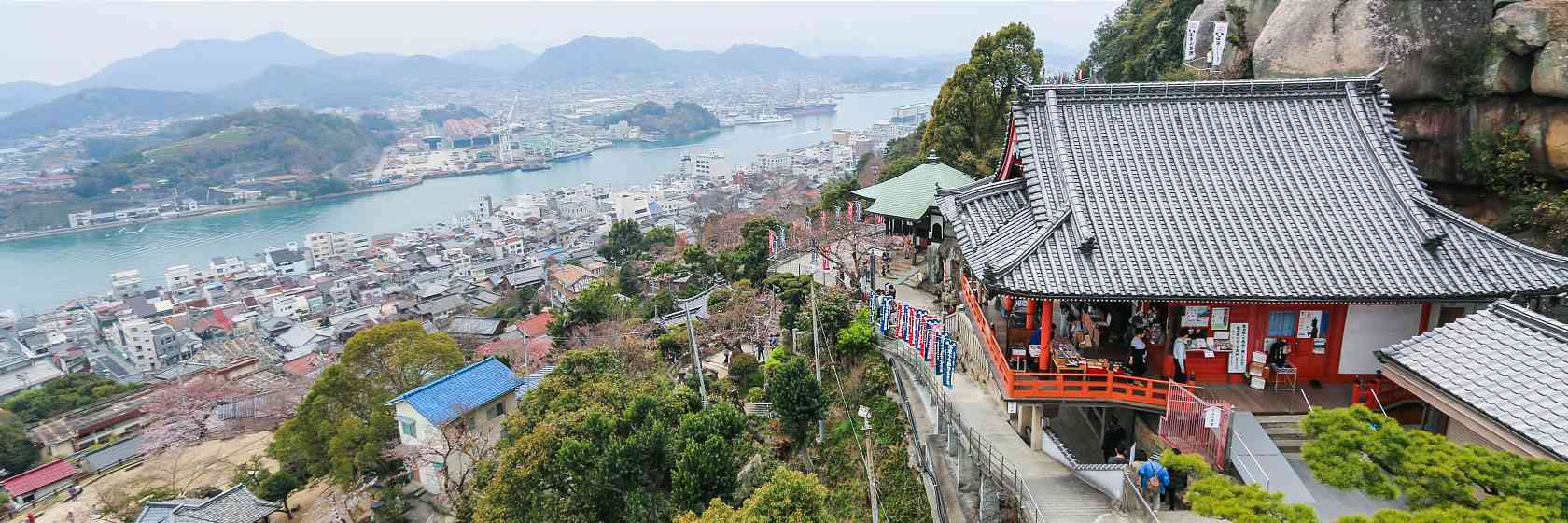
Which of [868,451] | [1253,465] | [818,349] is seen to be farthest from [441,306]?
[1253,465]

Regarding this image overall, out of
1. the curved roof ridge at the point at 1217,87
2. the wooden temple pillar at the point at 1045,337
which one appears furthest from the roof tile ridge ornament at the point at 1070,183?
the wooden temple pillar at the point at 1045,337

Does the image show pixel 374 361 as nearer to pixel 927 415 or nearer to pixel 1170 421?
pixel 927 415

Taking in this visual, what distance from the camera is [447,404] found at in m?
23.9

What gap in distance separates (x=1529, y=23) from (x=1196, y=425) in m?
11.6

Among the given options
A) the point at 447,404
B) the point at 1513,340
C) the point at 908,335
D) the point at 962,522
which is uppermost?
the point at 1513,340

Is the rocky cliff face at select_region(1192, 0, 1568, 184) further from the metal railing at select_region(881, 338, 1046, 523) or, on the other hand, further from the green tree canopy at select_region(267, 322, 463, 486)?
the green tree canopy at select_region(267, 322, 463, 486)

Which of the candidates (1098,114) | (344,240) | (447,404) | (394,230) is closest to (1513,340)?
(1098,114)

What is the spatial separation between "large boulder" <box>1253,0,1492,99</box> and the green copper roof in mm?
8884

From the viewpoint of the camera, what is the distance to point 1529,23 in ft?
49.0

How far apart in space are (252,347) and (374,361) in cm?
4071

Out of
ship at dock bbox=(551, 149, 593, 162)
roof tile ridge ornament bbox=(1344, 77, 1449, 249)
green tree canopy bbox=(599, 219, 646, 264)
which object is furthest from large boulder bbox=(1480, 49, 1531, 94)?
ship at dock bbox=(551, 149, 593, 162)

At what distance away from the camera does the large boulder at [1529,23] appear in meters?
14.6

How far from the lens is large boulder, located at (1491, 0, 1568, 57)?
14625 mm

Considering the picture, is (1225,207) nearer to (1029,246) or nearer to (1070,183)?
(1070,183)
